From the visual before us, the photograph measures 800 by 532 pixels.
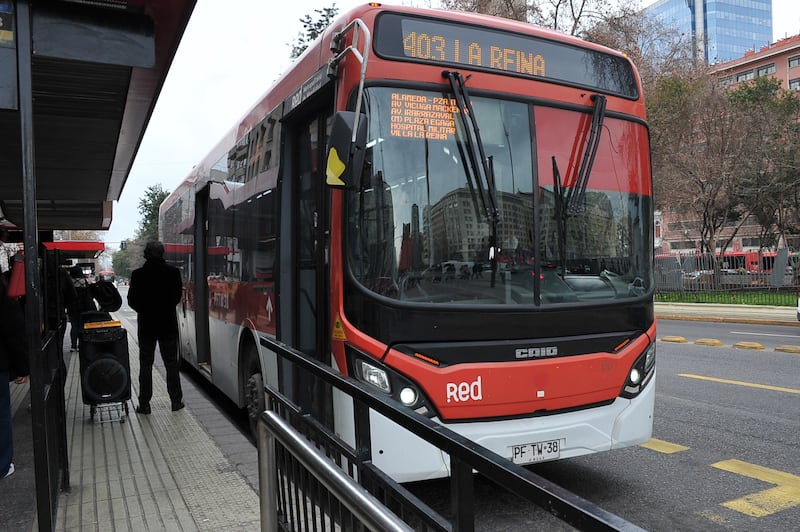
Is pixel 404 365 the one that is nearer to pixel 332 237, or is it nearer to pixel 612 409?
pixel 332 237

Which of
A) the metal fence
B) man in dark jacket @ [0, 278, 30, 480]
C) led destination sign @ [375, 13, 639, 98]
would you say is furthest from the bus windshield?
the metal fence

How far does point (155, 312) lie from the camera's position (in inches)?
288

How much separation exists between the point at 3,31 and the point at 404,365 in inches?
105

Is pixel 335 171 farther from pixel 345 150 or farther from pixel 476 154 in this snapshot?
pixel 476 154

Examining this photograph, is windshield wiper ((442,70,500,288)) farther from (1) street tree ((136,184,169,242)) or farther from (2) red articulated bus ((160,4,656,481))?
(1) street tree ((136,184,169,242))

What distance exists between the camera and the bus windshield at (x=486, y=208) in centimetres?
405

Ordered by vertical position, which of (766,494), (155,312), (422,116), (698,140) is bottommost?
(766,494)

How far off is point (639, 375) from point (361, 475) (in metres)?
2.86

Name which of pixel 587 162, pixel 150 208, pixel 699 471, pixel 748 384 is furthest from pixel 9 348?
pixel 150 208

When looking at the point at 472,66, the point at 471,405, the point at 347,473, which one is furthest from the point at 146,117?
the point at 347,473

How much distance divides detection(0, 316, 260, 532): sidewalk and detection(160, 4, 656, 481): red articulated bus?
891 mm

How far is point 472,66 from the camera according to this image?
436cm

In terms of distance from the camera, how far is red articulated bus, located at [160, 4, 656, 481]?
13.1 ft

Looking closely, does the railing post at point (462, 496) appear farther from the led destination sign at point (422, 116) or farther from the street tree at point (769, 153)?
the street tree at point (769, 153)
